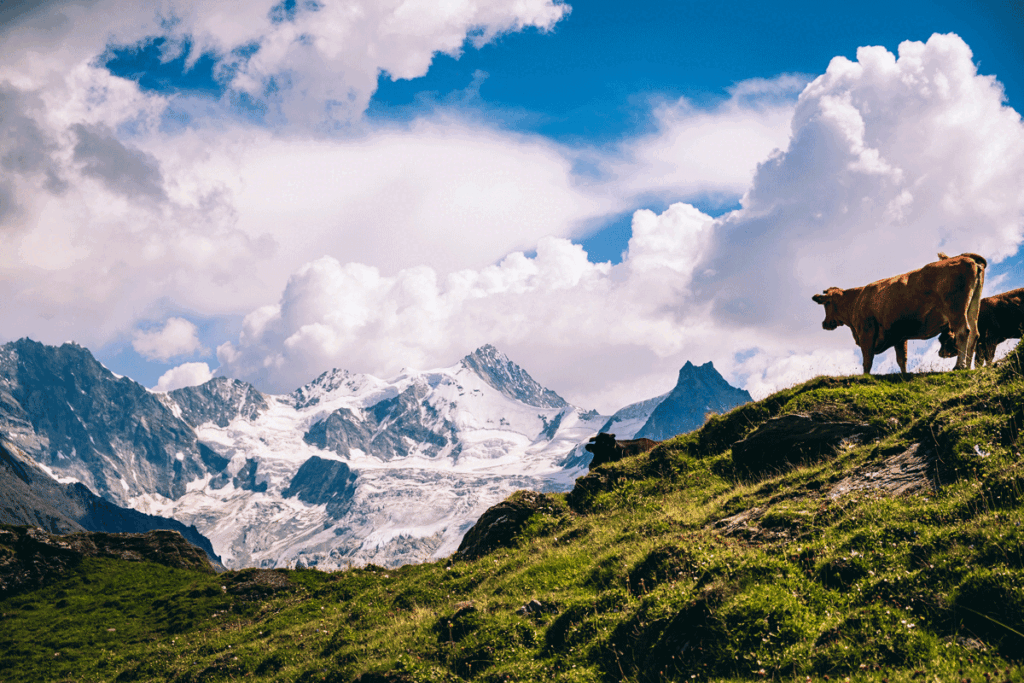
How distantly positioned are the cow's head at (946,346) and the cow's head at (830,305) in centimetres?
369

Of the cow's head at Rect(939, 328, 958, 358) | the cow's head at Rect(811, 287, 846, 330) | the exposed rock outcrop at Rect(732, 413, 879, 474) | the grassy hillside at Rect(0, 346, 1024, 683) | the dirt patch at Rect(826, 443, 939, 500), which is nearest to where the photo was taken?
the grassy hillside at Rect(0, 346, 1024, 683)

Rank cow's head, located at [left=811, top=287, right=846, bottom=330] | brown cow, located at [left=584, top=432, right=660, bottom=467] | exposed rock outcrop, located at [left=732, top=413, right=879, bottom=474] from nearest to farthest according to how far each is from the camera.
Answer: exposed rock outcrop, located at [left=732, top=413, right=879, bottom=474] < cow's head, located at [left=811, top=287, right=846, bottom=330] < brown cow, located at [left=584, top=432, right=660, bottom=467]

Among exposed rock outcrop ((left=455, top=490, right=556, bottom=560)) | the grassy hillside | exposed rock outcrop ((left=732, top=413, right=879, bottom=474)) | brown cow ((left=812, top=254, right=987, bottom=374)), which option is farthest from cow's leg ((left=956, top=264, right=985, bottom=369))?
exposed rock outcrop ((left=455, top=490, right=556, bottom=560))

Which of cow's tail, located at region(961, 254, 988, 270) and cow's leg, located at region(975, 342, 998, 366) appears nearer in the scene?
cow's tail, located at region(961, 254, 988, 270)

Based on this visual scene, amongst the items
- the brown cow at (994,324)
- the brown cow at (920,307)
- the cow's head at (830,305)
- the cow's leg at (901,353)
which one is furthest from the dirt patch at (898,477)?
the cow's head at (830,305)

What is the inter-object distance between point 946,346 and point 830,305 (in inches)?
171

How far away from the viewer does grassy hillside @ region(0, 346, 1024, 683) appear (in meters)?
7.51

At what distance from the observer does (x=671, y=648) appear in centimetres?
886

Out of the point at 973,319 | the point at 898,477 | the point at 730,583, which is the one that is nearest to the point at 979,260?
the point at 973,319

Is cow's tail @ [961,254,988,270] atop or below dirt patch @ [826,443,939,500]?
atop

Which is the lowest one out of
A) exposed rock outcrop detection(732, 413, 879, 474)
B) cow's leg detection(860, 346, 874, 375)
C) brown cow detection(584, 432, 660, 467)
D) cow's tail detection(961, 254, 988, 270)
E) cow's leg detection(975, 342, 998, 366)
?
exposed rock outcrop detection(732, 413, 879, 474)

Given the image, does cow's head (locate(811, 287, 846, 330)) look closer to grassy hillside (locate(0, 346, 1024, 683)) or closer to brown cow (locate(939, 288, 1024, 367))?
brown cow (locate(939, 288, 1024, 367))

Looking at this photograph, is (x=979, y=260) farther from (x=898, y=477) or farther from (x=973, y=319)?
(x=898, y=477)

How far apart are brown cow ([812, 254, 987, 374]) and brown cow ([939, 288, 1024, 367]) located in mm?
1477
